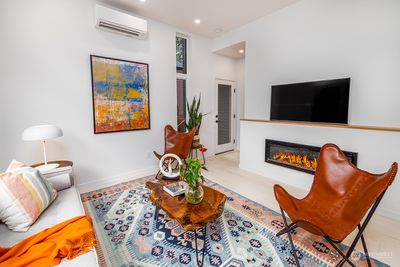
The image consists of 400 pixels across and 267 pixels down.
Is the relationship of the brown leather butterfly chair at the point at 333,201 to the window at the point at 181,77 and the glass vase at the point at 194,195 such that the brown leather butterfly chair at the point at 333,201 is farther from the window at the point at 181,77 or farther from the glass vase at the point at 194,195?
the window at the point at 181,77

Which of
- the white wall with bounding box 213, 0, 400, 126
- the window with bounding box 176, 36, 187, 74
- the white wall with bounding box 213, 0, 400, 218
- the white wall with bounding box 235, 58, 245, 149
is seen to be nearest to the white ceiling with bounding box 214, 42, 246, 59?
the white wall with bounding box 235, 58, 245, 149

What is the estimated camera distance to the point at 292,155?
10.8 feet

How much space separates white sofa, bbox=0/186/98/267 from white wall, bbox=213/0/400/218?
10.1ft

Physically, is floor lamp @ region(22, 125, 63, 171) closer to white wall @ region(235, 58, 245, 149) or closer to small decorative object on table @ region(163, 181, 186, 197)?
small decorative object on table @ region(163, 181, 186, 197)

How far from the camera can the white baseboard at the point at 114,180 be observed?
10.3 feet

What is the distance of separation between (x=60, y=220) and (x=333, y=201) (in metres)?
2.51

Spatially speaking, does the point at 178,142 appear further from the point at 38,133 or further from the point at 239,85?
the point at 239,85

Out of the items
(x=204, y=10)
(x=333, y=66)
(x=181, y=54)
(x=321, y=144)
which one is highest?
(x=204, y=10)

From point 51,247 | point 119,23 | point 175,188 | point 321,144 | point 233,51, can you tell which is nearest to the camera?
point 51,247

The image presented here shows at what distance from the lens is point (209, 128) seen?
5.03 m

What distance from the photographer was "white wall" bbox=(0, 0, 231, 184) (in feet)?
8.28

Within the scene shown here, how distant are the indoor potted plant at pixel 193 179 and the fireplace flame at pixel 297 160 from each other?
2.13 metres

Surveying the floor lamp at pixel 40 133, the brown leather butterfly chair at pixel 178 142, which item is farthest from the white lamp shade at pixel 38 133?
the brown leather butterfly chair at pixel 178 142

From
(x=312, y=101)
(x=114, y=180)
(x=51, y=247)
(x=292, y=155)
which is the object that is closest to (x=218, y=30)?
(x=312, y=101)
